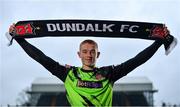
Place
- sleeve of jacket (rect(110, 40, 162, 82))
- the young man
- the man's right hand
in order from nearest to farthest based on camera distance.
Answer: the young man → sleeve of jacket (rect(110, 40, 162, 82)) → the man's right hand

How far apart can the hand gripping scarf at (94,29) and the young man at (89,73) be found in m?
0.10

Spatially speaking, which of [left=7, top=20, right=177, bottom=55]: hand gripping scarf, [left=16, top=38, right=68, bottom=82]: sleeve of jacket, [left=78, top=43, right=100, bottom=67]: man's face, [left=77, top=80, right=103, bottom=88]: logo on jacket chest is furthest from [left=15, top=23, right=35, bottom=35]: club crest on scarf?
[left=77, top=80, right=103, bottom=88]: logo on jacket chest

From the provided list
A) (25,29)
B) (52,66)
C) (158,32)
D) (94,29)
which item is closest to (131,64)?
(158,32)

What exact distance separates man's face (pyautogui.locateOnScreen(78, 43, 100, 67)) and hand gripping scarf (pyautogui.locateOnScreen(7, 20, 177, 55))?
6.2 inches

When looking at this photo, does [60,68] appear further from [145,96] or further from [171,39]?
[145,96]

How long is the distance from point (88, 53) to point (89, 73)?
0.85 ft

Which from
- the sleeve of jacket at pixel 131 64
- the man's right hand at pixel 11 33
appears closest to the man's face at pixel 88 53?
the sleeve of jacket at pixel 131 64

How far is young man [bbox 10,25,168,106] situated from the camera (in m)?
6.73

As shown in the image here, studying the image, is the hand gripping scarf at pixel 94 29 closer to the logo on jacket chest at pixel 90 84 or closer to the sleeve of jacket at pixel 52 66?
the sleeve of jacket at pixel 52 66

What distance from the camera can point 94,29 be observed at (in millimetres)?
6824

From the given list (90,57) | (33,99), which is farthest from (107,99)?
(33,99)

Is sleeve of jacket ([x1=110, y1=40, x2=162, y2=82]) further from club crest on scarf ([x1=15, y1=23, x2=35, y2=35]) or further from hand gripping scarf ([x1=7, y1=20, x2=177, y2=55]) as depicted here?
club crest on scarf ([x1=15, y1=23, x2=35, y2=35])

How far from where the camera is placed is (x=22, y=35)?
23.2 feet

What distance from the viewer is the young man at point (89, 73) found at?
6.73 m
